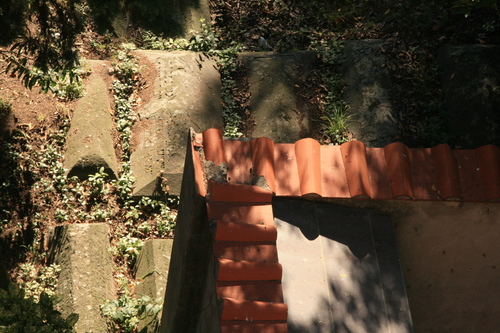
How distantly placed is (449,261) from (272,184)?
4.74 feet

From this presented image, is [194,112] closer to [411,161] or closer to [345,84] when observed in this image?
[345,84]

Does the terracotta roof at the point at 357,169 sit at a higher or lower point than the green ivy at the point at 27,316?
higher

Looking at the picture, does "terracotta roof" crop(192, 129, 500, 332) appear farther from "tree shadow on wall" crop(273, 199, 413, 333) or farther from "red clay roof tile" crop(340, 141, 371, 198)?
"tree shadow on wall" crop(273, 199, 413, 333)

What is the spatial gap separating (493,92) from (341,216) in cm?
417

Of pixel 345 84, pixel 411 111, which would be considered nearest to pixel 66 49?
pixel 345 84

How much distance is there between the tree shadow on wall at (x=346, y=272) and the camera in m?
2.78

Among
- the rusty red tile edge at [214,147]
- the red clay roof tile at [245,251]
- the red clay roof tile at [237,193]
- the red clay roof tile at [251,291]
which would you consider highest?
the rusty red tile edge at [214,147]

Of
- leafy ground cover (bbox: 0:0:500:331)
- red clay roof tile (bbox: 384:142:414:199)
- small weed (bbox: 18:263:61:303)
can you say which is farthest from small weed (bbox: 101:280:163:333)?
red clay roof tile (bbox: 384:142:414:199)

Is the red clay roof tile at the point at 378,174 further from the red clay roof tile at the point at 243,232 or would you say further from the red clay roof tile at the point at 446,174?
the red clay roof tile at the point at 243,232

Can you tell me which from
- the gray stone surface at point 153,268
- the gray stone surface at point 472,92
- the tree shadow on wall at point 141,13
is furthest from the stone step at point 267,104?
the tree shadow on wall at point 141,13

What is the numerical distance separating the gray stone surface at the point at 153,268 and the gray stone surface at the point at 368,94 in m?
2.87

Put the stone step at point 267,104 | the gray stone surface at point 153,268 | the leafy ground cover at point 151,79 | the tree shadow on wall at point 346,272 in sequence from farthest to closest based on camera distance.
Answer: the stone step at point 267,104 → the leafy ground cover at point 151,79 → the gray stone surface at point 153,268 → the tree shadow on wall at point 346,272

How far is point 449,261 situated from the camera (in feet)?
11.4

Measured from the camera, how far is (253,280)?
2.67m
